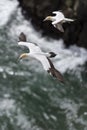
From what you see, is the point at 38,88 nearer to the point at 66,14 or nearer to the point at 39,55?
the point at 39,55

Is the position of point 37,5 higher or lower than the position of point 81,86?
higher

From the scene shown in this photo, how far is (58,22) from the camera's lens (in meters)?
13.7

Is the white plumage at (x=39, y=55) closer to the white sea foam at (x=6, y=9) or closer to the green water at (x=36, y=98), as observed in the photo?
the green water at (x=36, y=98)

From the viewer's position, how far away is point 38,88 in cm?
1474

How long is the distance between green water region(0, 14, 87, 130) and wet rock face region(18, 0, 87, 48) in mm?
1168

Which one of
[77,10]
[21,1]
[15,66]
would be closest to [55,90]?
[15,66]

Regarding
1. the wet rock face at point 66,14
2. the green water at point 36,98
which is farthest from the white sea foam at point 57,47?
the green water at point 36,98

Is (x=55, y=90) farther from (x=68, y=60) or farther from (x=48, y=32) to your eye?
(x=48, y=32)

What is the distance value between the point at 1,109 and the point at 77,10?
387 centimetres

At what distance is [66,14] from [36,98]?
9.53 feet

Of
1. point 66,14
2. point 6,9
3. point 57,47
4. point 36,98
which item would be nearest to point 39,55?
point 36,98

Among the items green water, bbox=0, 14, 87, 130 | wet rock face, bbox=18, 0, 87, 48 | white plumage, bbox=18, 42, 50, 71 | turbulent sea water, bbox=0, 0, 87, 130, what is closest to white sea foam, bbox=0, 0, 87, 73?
turbulent sea water, bbox=0, 0, 87, 130

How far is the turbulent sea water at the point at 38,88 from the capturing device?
1354cm

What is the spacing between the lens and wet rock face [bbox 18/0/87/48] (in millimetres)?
15875
